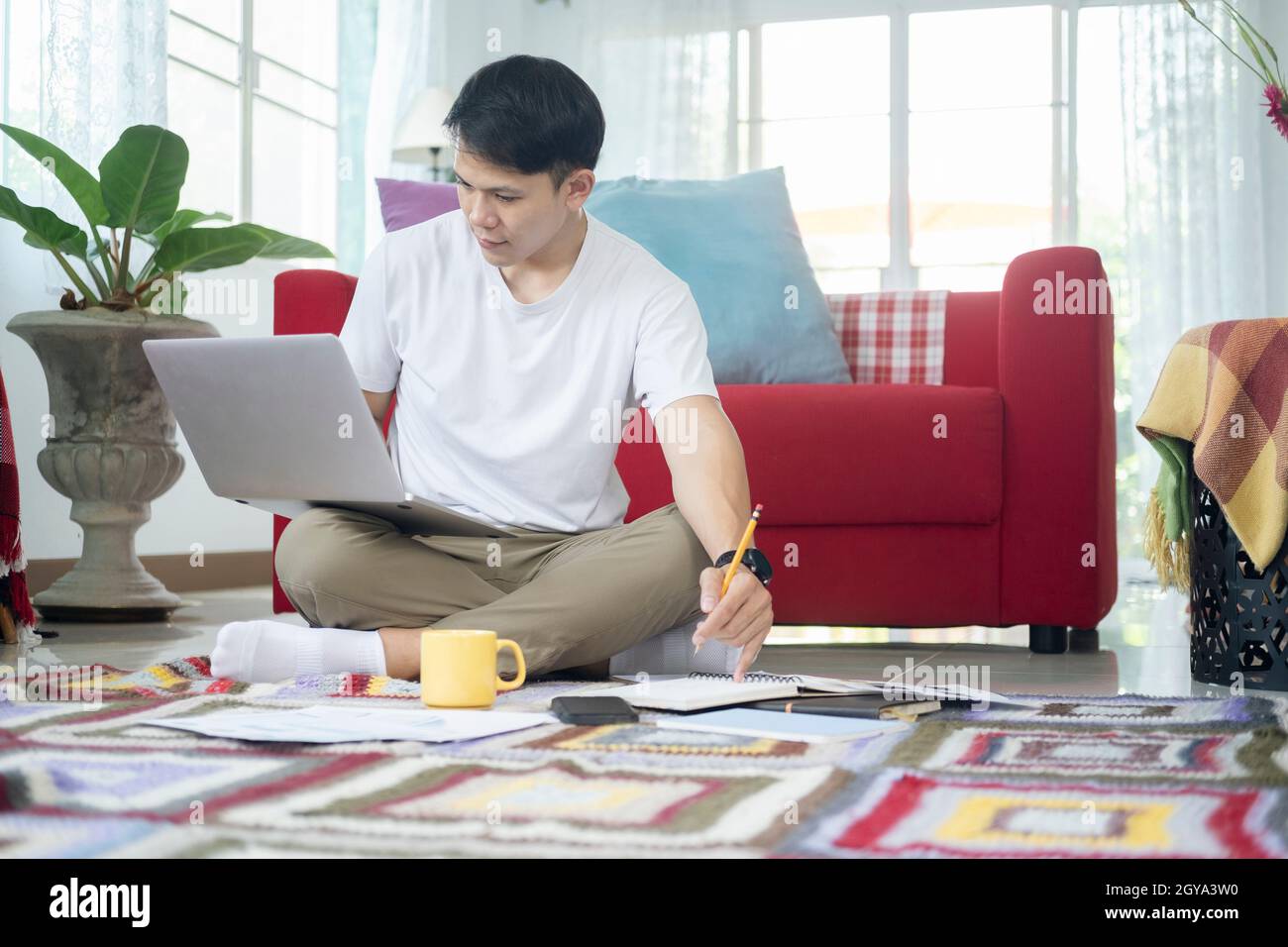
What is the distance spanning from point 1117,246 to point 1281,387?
3.56m

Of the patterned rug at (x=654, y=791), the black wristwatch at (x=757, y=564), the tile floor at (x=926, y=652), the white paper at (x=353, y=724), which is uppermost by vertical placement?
the black wristwatch at (x=757, y=564)

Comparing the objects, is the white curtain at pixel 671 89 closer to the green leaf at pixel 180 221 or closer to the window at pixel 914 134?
the window at pixel 914 134

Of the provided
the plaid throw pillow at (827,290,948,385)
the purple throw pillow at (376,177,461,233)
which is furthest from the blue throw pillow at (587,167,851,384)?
the purple throw pillow at (376,177,461,233)

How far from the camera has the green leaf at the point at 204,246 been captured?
282 cm

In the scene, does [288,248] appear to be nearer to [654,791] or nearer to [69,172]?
[69,172]

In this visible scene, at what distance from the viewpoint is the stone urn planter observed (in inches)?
108

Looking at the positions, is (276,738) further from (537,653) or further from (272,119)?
(272,119)

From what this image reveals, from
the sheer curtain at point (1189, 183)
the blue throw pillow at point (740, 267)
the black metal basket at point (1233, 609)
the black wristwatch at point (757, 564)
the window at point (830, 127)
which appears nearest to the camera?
the black wristwatch at point (757, 564)

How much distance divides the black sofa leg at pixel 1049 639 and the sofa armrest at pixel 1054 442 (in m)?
0.03

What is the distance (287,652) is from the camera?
150 centimetres

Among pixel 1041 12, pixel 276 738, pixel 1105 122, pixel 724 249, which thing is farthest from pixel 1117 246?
pixel 276 738

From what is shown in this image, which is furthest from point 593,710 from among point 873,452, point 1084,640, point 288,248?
point 288,248

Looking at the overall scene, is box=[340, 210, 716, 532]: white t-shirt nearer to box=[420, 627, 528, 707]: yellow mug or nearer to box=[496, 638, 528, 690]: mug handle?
box=[496, 638, 528, 690]: mug handle

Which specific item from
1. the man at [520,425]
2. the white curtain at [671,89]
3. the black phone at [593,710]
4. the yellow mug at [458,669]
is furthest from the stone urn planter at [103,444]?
the white curtain at [671,89]
